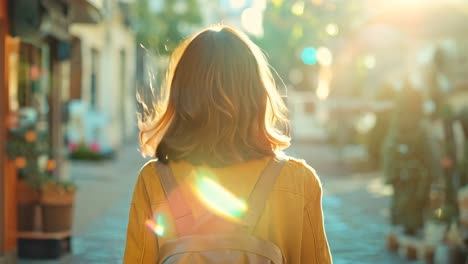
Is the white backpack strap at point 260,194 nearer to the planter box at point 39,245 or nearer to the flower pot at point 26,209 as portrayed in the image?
the planter box at point 39,245

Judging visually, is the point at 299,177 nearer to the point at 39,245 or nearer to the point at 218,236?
the point at 218,236

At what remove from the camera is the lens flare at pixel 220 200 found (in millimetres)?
2219

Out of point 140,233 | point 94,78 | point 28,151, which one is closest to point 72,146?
point 94,78

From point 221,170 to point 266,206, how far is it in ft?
0.51

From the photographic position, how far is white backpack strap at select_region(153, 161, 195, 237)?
221 cm

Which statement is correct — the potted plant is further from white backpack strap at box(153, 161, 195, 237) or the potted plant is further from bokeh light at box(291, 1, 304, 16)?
bokeh light at box(291, 1, 304, 16)

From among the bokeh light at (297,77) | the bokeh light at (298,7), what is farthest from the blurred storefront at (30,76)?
the bokeh light at (297,77)

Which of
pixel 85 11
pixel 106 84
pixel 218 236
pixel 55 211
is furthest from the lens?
pixel 106 84

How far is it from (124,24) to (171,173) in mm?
27116

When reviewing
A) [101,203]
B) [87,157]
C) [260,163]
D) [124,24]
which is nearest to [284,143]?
[260,163]

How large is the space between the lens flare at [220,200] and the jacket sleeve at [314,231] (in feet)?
0.65

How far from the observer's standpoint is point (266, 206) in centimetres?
225

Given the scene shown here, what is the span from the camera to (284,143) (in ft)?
7.77

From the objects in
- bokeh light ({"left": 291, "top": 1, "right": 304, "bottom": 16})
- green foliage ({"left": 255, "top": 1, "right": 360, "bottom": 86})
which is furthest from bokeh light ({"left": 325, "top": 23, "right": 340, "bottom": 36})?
bokeh light ({"left": 291, "top": 1, "right": 304, "bottom": 16})
